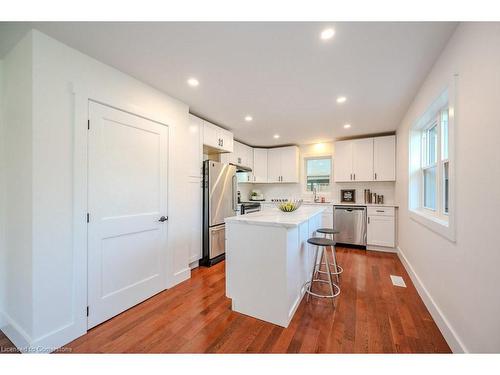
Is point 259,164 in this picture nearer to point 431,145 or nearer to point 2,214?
point 431,145

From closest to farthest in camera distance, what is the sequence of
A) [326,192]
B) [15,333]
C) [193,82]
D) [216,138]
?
[15,333] → [193,82] → [216,138] → [326,192]

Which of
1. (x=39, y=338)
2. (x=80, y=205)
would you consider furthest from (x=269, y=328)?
(x=80, y=205)

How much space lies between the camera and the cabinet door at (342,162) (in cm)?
468

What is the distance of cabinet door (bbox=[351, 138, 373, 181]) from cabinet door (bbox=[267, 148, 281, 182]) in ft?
5.82

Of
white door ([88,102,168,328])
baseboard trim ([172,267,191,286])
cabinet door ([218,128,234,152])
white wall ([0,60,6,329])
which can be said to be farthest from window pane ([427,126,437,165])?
white wall ([0,60,6,329])

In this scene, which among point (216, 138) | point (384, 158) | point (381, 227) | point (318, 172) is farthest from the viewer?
point (318, 172)

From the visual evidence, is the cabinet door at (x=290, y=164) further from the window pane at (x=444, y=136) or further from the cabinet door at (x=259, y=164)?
the window pane at (x=444, y=136)

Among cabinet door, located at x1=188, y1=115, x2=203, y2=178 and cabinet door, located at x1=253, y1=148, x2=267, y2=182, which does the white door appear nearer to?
cabinet door, located at x1=188, y1=115, x2=203, y2=178

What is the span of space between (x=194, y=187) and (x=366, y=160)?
368 centimetres

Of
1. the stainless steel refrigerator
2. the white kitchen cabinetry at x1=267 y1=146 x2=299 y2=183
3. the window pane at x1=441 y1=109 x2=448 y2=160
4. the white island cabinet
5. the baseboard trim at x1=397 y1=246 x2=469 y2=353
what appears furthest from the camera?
the white kitchen cabinetry at x1=267 y1=146 x2=299 y2=183

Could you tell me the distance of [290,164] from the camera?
5.34 m

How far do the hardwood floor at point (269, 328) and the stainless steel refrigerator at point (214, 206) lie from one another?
864 millimetres

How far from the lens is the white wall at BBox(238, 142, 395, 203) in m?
4.64
